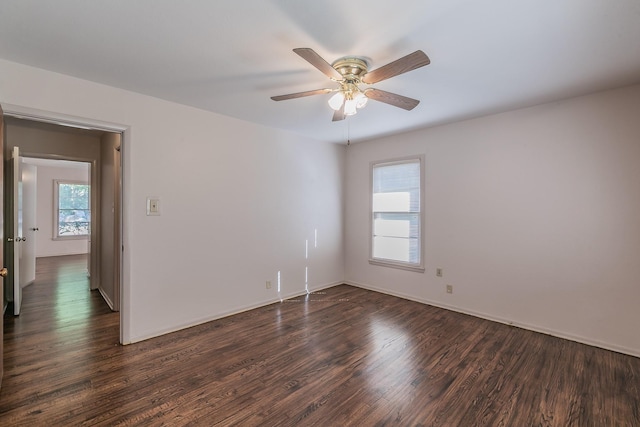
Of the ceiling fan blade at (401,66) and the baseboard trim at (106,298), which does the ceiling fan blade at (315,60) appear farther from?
the baseboard trim at (106,298)

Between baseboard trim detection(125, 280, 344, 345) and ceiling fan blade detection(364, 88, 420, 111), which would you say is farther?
baseboard trim detection(125, 280, 344, 345)

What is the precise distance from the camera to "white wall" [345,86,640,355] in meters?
2.69

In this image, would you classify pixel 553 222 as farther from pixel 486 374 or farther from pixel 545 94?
pixel 486 374

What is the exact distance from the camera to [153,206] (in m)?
2.96

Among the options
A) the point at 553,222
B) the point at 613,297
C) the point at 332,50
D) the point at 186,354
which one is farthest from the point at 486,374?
the point at 332,50

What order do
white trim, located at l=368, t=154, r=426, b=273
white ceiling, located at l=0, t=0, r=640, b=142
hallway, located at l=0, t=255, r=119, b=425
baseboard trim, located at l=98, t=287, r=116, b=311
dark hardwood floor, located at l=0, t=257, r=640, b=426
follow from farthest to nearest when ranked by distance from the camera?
white trim, located at l=368, t=154, r=426, b=273
baseboard trim, located at l=98, t=287, r=116, b=311
hallway, located at l=0, t=255, r=119, b=425
dark hardwood floor, located at l=0, t=257, r=640, b=426
white ceiling, located at l=0, t=0, r=640, b=142

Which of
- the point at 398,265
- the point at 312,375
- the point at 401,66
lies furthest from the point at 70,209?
the point at 401,66

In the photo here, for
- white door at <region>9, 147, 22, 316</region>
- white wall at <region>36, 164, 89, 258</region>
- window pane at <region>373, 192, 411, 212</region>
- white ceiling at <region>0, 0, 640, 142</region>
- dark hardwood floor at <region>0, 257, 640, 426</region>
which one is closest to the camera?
white ceiling at <region>0, 0, 640, 142</region>

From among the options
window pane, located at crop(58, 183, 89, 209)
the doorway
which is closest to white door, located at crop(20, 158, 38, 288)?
the doorway

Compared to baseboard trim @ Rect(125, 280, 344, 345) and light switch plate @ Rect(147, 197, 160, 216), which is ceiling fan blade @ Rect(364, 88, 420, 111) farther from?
baseboard trim @ Rect(125, 280, 344, 345)

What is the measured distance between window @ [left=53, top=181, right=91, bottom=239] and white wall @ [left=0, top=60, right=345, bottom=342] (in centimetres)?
634

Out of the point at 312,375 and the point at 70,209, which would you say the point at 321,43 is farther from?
the point at 70,209

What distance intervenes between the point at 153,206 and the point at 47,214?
23.2 ft

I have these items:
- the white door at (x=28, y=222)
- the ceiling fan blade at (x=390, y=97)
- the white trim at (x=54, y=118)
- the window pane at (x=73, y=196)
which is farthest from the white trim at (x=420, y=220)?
the window pane at (x=73, y=196)
